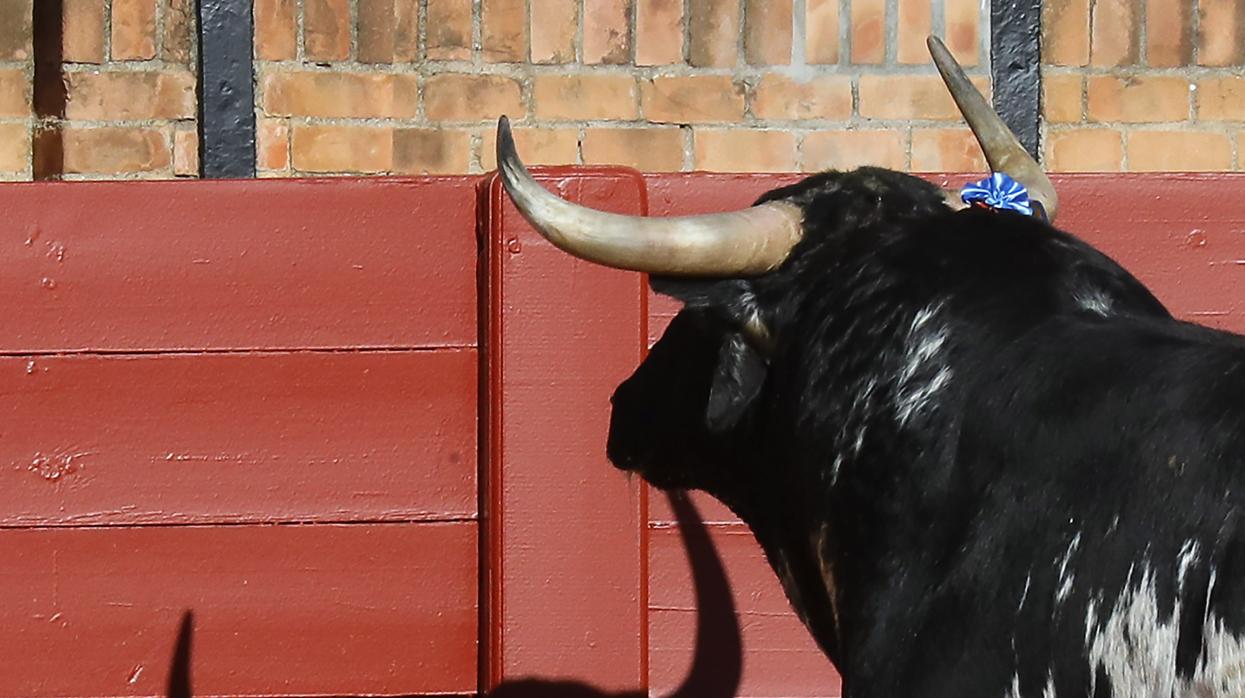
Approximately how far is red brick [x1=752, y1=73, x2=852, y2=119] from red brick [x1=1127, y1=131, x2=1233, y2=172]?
71 cm

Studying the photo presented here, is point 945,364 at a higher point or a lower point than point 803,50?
lower

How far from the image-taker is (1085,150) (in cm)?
445

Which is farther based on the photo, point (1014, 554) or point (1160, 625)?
point (1014, 554)

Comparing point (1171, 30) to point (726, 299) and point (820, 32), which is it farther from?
point (726, 299)

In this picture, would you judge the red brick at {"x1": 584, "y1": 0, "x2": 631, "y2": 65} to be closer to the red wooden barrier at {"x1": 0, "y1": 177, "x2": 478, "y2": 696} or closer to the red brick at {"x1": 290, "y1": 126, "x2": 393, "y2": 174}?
the red brick at {"x1": 290, "y1": 126, "x2": 393, "y2": 174}

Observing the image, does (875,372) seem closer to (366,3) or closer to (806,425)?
(806,425)

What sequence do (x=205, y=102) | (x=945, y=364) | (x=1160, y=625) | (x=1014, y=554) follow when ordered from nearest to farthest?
(x=1160, y=625) → (x=1014, y=554) → (x=945, y=364) → (x=205, y=102)

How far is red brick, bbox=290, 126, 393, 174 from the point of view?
4.27 metres

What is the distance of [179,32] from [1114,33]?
2218 millimetres

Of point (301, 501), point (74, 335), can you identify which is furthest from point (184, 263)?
point (301, 501)

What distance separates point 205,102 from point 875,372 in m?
2.40

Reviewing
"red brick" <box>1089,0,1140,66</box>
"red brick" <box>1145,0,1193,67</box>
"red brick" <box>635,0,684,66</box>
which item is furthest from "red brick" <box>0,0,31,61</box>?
"red brick" <box>1145,0,1193,67</box>

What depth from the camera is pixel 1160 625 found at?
5.90ft

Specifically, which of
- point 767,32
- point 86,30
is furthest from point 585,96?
point 86,30
